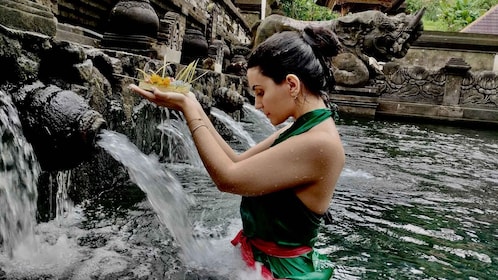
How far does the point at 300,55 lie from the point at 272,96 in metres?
0.17

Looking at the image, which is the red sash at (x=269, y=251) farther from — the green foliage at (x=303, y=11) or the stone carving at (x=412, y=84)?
the green foliage at (x=303, y=11)

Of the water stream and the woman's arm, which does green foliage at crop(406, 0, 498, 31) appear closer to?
the water stream

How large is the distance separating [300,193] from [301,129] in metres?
0.22

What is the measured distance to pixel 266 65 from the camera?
159 cm

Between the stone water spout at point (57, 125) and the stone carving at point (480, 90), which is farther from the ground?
the stone water spout at point (57, 125)

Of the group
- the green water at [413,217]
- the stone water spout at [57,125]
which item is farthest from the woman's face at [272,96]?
the green water at [413,217]

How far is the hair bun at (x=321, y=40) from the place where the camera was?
1.58 m

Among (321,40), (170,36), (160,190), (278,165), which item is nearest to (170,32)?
(170,36)

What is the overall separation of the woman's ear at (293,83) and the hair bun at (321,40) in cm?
13

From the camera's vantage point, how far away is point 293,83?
1.57m

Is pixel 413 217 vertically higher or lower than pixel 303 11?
lower

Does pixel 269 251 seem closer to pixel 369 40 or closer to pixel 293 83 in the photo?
pixel 293 83

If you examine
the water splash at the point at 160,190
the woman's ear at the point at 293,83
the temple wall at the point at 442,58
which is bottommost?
the temple wall at the point at 442,58

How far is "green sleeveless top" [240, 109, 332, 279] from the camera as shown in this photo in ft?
5.22
